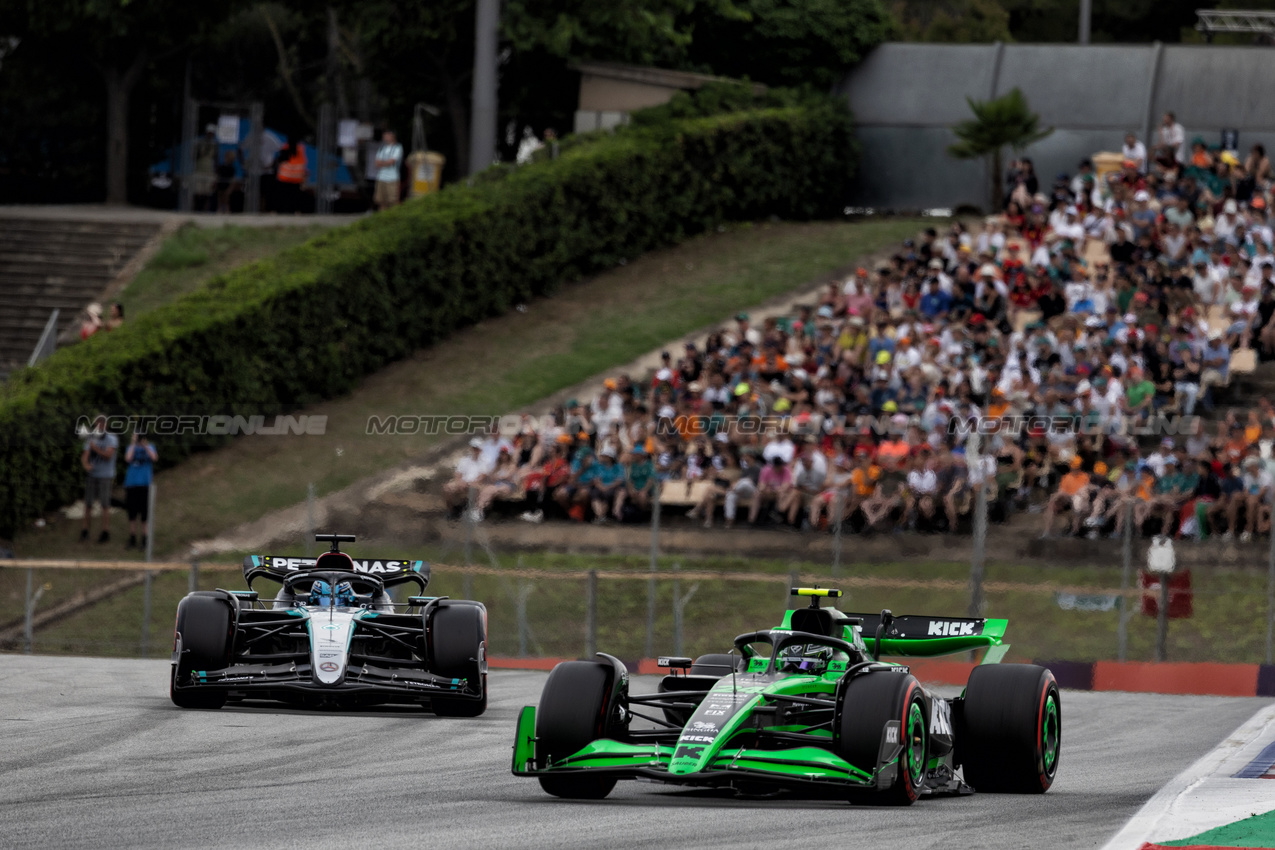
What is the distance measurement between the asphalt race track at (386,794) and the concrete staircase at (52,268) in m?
19.9

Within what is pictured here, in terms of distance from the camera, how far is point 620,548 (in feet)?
81.5

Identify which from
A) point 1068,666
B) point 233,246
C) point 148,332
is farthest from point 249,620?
point 233,246

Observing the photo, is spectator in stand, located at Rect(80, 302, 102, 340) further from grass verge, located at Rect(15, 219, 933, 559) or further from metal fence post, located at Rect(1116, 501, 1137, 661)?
metal fence post, located at Rect(1116, 501, 1137, 661)

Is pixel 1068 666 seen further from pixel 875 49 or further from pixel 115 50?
pixel 115 50

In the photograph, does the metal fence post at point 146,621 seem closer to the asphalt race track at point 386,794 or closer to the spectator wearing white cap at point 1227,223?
the asphalt race track at point 386,794

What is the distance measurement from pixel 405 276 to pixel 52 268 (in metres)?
7.25

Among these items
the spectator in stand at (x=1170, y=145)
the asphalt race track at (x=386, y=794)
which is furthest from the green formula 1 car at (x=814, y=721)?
the spectator in stand at (x=1170, y=145)

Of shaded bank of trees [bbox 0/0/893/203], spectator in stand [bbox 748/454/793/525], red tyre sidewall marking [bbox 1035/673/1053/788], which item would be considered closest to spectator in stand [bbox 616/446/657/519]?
spectator in stand [bbox 748/454/793/525]

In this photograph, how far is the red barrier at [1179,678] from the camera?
19781 mm

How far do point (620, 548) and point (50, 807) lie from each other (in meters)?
15.6

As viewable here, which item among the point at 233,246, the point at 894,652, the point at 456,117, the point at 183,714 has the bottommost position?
the point at 183,714

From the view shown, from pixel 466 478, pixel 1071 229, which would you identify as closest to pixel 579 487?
pixel 466 478

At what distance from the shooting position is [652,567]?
22.6 m

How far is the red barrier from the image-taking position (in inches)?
779
